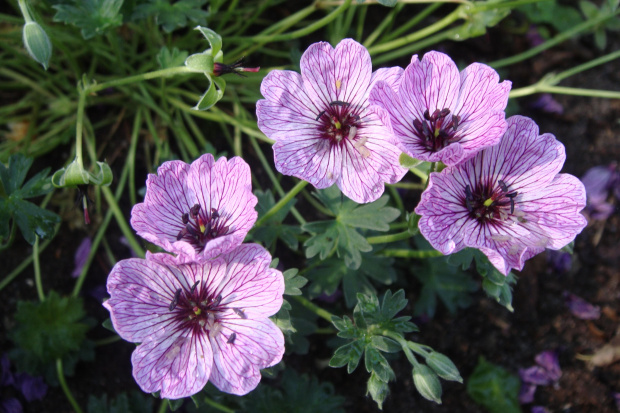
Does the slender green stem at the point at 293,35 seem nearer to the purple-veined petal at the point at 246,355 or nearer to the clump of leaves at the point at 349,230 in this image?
the clump of leaves at the point at 349,230

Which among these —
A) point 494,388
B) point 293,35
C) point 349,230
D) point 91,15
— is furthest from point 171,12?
point 494,388

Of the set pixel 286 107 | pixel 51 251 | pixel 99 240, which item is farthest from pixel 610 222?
pixel 51 251

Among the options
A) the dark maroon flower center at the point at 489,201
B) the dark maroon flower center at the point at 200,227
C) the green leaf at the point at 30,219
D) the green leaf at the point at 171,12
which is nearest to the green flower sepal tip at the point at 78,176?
the dark maroon flower center at the point at 200,227

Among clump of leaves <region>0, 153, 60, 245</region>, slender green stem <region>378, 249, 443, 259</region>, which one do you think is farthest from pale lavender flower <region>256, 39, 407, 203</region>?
clump of leaves <region>0, 153, 60, 245</region>

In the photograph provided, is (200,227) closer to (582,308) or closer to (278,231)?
(278,231)

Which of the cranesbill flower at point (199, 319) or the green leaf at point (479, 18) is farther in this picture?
the green leaf at point (479, 18)

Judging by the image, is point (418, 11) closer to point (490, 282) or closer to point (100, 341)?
point (490, 282)

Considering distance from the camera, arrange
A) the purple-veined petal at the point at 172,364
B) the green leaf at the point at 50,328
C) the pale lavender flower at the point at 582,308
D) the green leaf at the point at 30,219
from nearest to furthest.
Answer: the purple-veined petal at the point at 172,364 → the green leaf at the point at 30,219 → the green leaf at the point at 50,328 → the pale lavender flower at the point at 582,308
